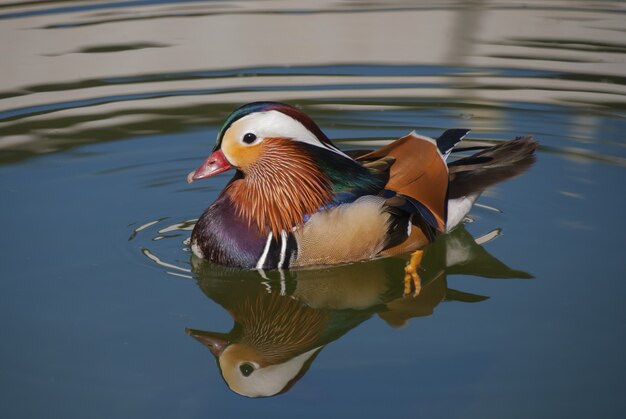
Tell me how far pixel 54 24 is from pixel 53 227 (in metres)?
4.47

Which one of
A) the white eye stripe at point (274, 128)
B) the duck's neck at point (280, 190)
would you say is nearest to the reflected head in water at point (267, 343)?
the duck's neck at point (280, 190)

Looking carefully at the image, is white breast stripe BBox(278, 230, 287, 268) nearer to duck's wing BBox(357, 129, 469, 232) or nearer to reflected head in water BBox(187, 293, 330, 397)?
reflected head in water BBox(187, 293, 330, 397)

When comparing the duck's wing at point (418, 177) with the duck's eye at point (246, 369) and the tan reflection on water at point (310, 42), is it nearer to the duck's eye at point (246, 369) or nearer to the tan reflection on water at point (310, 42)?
the duck's eye at point (246, 369)

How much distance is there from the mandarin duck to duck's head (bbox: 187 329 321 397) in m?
0.75

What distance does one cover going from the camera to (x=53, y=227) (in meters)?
5.96

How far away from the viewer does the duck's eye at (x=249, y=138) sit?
545cm

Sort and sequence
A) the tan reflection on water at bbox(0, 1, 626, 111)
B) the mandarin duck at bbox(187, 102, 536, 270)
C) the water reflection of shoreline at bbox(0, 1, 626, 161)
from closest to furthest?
the mandarin duck at bbox(187, 102, 536, 270)
the water reflection of shoreline at bbox(0, 1, 626, 161)
the tan reflection on water at bbox(0, 1, 626, 111)

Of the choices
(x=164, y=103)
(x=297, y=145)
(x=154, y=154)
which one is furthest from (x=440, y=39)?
(x=297, y=145)

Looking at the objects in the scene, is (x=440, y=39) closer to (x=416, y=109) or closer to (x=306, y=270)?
(x=416, y=109)

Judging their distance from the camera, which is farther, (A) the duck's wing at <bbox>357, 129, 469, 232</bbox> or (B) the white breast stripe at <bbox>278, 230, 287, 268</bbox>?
(A) the duck's wing at <bbox>357, 129, 469, 232</bbox>

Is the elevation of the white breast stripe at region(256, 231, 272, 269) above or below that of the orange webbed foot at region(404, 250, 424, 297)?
above

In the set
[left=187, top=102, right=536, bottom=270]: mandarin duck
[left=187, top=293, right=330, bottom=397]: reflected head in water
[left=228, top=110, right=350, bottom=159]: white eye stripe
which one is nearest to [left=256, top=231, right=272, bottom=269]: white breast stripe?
[left=187, top=102, right=536, bottom=270]: mandarin duck

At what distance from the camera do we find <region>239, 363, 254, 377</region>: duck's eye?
14.8 ft

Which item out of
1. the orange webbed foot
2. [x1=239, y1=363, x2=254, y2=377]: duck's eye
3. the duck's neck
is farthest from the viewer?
the duck's neck
